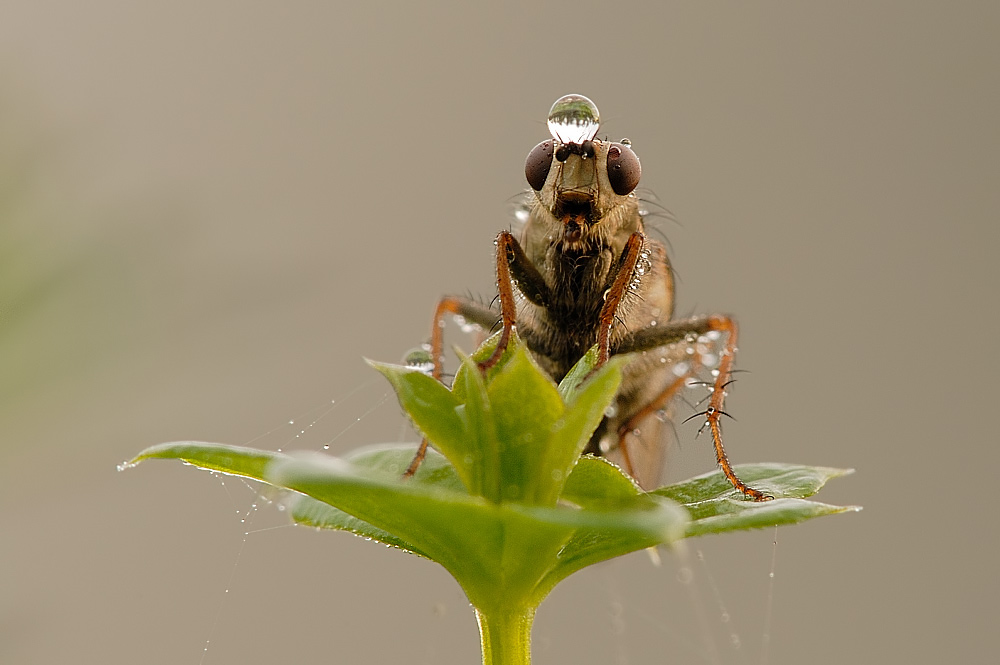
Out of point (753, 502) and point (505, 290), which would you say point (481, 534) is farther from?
point (505, 290)

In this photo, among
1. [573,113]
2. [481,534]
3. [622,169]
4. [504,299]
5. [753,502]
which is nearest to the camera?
[481,534]

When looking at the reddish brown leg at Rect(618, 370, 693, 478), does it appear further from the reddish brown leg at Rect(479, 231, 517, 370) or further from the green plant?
the green plant

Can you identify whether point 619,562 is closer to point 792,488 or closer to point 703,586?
point 792,488

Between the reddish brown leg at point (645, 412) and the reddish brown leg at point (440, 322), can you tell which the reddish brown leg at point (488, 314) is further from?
the reddish brown leg at point (645, 412)

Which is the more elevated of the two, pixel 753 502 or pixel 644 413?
pixel 644 413

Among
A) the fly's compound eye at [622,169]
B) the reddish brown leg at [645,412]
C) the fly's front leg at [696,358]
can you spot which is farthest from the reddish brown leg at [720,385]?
the fly's compound eye at [622,169]

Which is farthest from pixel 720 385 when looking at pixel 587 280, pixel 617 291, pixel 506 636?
pixel 506 636
